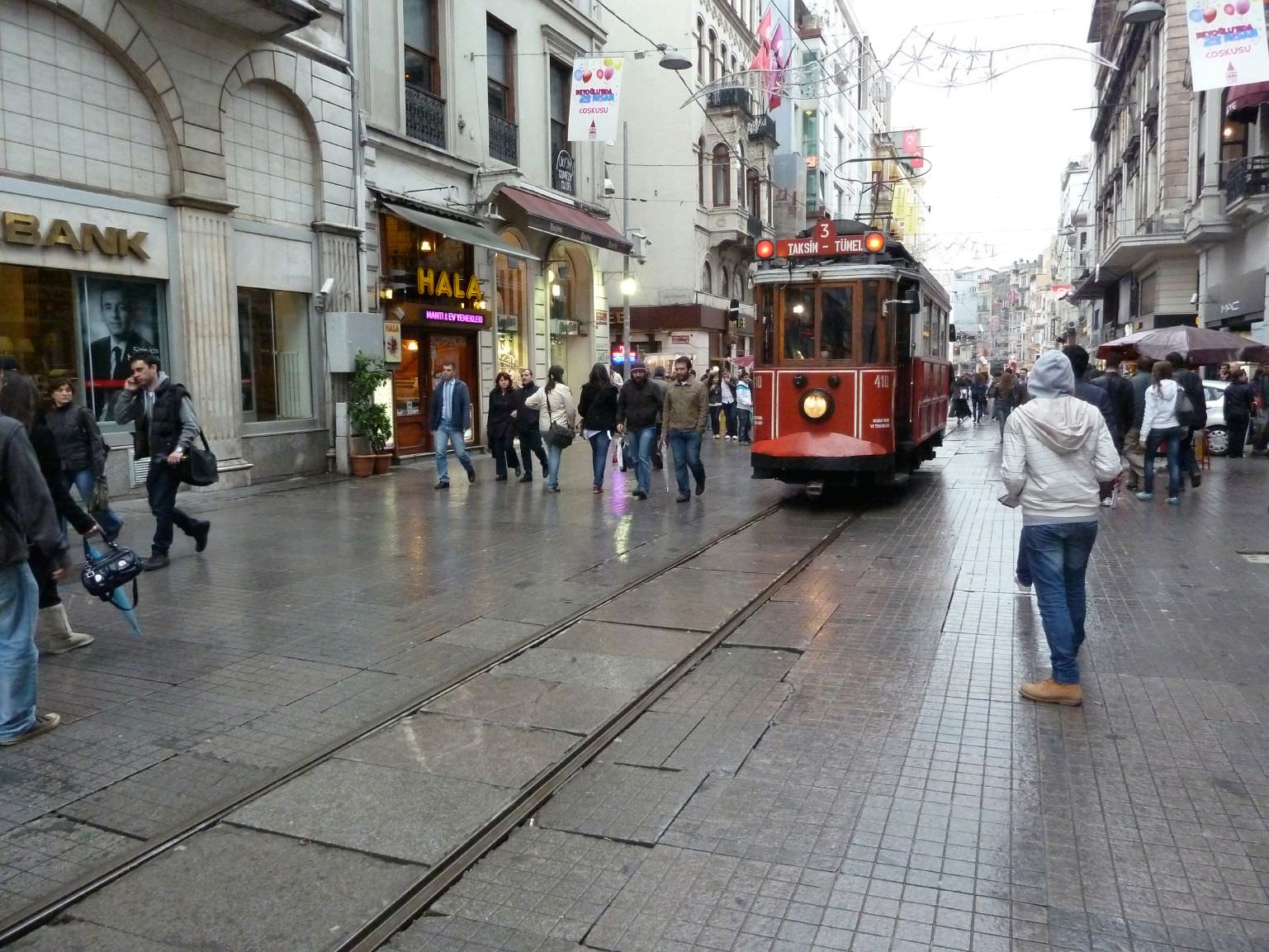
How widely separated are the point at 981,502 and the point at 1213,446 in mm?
9357

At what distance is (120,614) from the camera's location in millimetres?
7137

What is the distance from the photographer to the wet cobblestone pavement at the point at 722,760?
3.28 m

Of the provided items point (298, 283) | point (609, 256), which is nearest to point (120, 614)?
point (298, 283)

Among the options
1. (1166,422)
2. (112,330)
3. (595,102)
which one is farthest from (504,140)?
(1166,422)

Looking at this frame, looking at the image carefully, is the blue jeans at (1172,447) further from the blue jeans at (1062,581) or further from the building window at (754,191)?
the building window at (754,191)

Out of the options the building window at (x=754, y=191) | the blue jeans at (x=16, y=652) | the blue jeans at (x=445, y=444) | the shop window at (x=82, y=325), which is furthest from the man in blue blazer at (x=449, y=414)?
the building window at (x=754, y=191)

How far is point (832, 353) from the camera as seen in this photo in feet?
39.9

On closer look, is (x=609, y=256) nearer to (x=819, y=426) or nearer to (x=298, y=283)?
(x=298, y=283)

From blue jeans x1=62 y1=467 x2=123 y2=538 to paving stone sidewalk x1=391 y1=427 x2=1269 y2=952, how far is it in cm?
558

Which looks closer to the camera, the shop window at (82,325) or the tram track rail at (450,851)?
the tram track rail at (450,851)

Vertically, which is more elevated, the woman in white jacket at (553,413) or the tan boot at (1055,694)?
the woman in white jacket at (553,413)

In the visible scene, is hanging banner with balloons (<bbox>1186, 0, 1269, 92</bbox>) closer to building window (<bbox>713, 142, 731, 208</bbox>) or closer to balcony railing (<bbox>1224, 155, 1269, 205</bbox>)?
balcony railing (<bbox>1224, 155, 1269, 205</bbox>)

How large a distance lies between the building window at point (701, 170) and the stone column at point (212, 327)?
21.8m

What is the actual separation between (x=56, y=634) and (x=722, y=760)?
14.0ft
